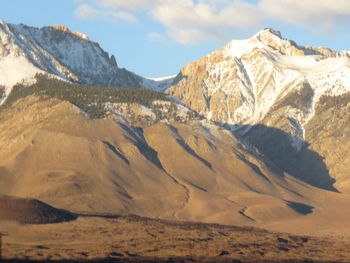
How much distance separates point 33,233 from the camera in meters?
183

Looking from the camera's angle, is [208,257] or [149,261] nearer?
[149,261]

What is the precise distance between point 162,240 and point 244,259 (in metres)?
24.8

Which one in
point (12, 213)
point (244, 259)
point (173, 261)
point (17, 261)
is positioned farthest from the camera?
point (12, 213)

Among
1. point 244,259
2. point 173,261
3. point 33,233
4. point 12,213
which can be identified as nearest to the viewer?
point 173,261

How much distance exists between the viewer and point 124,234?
19188cm

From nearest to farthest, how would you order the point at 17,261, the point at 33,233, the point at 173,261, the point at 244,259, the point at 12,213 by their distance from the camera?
→ the point at 17,261, the point at 173,261, the point at 244,259, the point at 33,233, the point at 12,213

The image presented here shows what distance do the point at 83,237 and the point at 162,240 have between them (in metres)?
14.5

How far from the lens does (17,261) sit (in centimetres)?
14312

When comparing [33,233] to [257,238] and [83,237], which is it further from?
[257,238]

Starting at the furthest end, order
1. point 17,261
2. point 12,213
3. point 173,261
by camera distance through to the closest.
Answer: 1. point 12,213
2. point 173,261
3. point 17,261

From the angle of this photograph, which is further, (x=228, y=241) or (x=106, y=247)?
(x=228, y=241)

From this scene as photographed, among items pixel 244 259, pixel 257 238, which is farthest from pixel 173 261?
pixel 257 238

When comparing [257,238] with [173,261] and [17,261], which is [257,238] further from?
[17,261]

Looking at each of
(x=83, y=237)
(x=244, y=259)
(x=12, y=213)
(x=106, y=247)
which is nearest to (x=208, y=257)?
(x=244, y=259)
